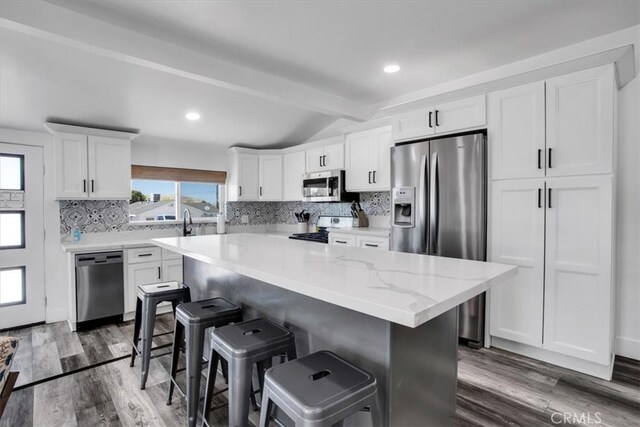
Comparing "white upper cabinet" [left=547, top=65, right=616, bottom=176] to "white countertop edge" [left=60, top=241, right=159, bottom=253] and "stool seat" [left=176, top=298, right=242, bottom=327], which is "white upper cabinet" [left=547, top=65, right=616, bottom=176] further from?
"white countertop edge" [left=60, top=241, right=159, bottom=253]

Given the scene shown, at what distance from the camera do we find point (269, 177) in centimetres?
515

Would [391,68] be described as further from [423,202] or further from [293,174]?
[293,174]

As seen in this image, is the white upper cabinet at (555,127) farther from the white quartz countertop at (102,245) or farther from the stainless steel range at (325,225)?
the white quartz countertop at (102,245)

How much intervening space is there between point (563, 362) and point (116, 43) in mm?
4035

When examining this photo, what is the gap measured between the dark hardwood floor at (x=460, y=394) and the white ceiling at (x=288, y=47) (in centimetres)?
234

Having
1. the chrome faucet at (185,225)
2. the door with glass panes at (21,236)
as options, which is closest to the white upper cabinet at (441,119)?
the chrome faucet at (185,225)

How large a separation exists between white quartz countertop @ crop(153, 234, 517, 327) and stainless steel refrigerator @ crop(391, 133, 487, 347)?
1.15m

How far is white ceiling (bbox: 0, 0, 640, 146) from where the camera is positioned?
84.7 inches

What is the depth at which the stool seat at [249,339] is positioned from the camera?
4.73 ft

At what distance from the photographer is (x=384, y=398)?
4.29 ft

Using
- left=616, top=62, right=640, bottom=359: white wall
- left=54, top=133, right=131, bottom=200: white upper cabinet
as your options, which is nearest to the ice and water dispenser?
left=616, top=62, right=640, bottom=359: white wall

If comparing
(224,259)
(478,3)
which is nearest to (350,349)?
(224,259)

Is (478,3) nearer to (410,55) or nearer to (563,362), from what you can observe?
(410,55)

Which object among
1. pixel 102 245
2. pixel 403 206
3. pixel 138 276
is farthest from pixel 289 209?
pixel 102 245
